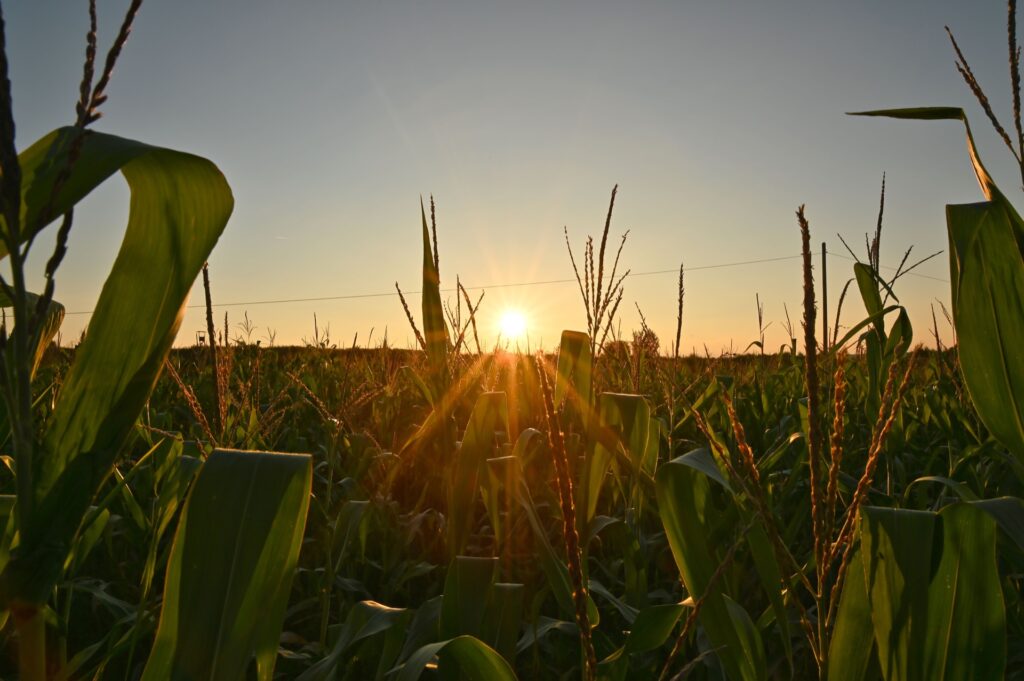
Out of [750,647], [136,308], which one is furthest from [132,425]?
[750,647]

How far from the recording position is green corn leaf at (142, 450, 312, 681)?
29.3 inches

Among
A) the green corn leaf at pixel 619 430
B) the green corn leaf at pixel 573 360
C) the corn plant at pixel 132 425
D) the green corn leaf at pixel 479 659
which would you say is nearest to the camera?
the corn plant at pixel 132 425

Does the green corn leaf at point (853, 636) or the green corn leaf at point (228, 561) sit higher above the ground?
→ the green corn leaf at point (228, 561)

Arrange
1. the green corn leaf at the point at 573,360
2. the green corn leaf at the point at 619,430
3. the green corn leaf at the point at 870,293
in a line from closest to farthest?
1. the green corn leaf at the point at 619,430
2. the green corn leaf at the point at 573,360
3. the green corn leaf at the point at 870,293

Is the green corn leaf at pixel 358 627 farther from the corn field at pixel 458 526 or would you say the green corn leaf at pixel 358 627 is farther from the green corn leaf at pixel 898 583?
the green corn leaf at pixel 898 583

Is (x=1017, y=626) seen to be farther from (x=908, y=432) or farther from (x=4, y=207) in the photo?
(x=4, y=207)

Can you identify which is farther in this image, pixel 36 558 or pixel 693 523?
pixel 693 523

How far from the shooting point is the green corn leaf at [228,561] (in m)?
0.74

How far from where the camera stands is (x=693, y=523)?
3.54 feet

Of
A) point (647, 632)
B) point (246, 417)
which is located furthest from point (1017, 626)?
point (246, 417)

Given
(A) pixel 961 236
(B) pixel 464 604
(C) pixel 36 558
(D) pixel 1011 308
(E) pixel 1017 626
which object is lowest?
(E) pixel 1017 626

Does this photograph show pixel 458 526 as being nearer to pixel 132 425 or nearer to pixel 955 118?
pixel 132 425

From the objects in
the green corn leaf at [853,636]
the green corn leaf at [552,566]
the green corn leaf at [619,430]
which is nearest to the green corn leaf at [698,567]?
the green corn leaf at [853,636]

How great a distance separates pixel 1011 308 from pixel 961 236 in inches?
7.3
